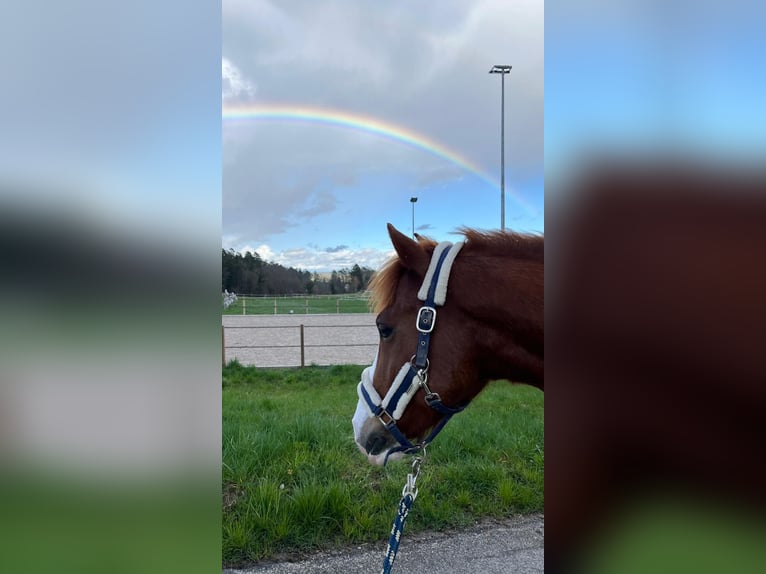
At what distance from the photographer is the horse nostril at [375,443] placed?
7.17 ft

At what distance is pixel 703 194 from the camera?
0.68 meters

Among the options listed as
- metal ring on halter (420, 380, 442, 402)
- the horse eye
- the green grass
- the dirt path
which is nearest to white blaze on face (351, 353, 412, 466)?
the horse eye

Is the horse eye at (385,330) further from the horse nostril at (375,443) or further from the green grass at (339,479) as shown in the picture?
the green grass at (339,479)

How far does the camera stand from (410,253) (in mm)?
2102

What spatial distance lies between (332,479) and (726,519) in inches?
120

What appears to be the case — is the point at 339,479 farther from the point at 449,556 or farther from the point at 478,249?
the point at 478,249

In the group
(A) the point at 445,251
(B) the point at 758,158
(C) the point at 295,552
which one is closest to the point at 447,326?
(A) the point at 445,251

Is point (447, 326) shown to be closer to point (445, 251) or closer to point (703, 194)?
point (445, 251)

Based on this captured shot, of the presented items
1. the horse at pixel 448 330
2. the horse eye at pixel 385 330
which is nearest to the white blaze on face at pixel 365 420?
the horse at pixel 448 330

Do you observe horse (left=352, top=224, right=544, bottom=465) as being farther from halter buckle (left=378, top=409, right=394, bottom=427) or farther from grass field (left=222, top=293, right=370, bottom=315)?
grass field (left=222, top=293, right=370, bottom=315)

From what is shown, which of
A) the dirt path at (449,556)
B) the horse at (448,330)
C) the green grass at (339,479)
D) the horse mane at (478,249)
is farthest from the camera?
the green grass at (339,479)

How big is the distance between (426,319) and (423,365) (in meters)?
0.22

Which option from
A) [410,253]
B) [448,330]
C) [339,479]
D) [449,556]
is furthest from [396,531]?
[339,479]

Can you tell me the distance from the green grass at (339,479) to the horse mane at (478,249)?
175 centimetres
